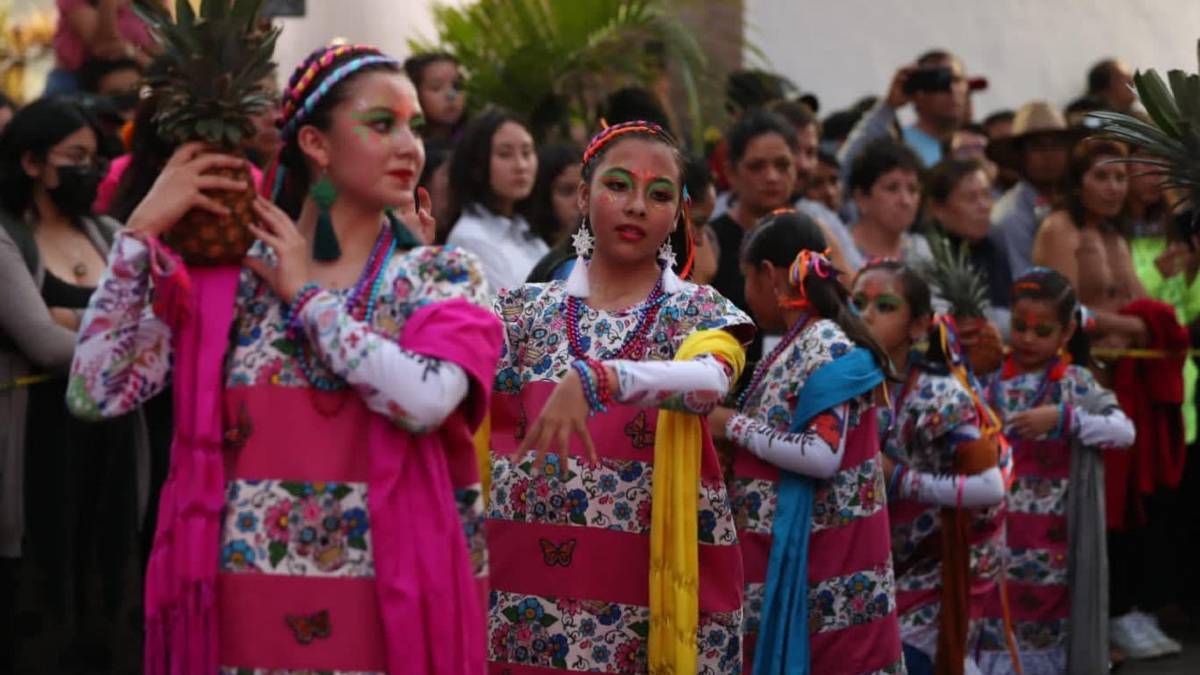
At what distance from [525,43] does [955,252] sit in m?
2.78

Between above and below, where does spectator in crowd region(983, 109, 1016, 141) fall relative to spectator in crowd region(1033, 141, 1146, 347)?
above

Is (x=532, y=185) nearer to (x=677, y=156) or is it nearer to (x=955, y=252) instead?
(x=955, y=252)

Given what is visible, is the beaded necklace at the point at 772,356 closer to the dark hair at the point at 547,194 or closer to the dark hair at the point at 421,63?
the dark hair at the point at 547,194

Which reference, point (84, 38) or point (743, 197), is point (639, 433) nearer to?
point (743, 197)

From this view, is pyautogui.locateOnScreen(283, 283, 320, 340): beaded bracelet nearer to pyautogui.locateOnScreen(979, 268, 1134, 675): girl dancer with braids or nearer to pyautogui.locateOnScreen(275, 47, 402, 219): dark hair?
pyautogui.locateOnScreen(275, 47, 402, 219): dark hair

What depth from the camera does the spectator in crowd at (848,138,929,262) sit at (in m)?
8.66

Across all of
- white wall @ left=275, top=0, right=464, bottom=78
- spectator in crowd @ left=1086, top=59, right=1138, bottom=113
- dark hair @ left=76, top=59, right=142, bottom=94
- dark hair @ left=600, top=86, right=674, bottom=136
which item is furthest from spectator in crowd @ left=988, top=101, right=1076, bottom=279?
dark hair @ left=76, top=59, right=142, bottom=94

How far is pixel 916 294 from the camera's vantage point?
6.81 metres

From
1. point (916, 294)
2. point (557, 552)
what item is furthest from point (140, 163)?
point (916, 294)

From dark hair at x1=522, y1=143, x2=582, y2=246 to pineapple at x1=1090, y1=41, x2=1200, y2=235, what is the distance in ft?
12.6

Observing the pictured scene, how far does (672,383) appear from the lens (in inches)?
172

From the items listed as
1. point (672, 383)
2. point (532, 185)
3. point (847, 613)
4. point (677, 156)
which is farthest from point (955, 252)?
point (672, 383)

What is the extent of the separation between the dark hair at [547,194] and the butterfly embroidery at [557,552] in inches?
140

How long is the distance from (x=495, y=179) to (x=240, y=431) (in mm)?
4275
